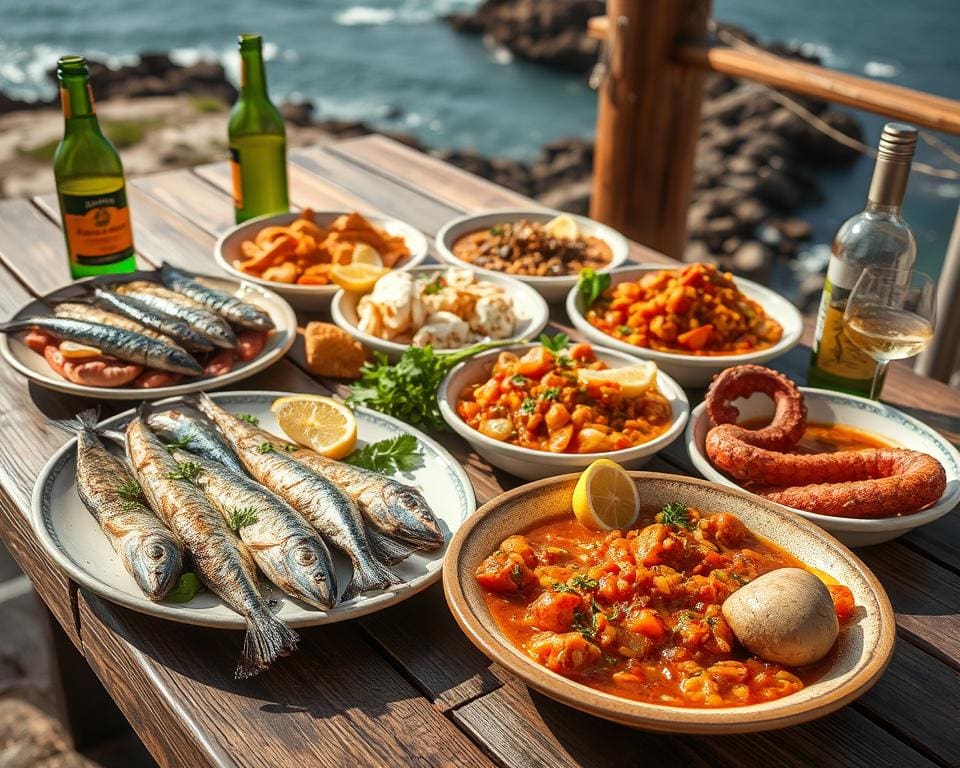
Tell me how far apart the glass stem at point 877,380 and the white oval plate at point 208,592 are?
112 cm

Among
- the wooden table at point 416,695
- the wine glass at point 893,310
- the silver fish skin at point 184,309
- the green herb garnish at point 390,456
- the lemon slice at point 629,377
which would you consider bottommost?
the wooden table at point 416,695

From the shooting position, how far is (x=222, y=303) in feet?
8.81

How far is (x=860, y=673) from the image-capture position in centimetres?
144

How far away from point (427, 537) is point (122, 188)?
1.76m

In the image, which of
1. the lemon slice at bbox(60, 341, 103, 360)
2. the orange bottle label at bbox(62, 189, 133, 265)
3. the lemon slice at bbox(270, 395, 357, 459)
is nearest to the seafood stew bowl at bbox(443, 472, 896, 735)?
the lemon slice at bbox(270, 395, 357, 459)

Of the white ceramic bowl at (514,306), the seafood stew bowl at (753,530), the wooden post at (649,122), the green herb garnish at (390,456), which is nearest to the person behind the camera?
the seafood stew bowl at (753,530)

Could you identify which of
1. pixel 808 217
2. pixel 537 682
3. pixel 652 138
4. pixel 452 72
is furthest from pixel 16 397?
pixel 452 72

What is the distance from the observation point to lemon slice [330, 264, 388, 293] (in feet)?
9.26

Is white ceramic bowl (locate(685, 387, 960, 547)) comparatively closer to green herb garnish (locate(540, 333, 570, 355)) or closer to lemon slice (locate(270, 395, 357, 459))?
green herb garnish (locate(540, 333, 570, 355))

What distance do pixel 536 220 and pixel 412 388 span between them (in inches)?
55.2

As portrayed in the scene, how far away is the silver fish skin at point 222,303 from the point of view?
8.61 ft

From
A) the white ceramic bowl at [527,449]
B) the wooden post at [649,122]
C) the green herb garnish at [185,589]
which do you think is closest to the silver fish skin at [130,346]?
the white ceramic bowl at [527,449]

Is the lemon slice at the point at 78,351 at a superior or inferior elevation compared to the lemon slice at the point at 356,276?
inferior

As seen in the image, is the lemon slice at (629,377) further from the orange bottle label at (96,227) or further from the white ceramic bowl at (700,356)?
the orange bottle label at (96,227)
